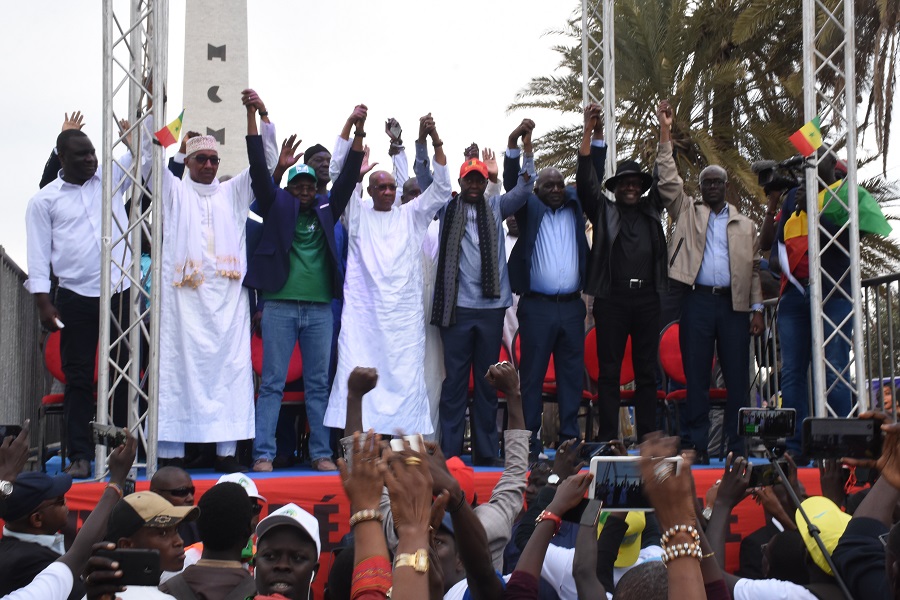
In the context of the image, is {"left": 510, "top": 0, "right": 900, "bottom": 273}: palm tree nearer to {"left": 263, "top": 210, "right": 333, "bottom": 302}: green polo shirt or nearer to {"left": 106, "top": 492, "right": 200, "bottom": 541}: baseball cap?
{"left": 263, "top": 210, "right": 333, "bottom": 302}: green polo shirt

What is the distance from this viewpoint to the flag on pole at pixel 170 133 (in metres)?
6.65

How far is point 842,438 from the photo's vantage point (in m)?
3.36

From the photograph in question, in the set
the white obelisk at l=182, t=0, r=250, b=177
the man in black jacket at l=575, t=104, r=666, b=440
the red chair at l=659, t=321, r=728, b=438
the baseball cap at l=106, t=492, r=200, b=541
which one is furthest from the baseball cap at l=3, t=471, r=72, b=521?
the white obelisk at l=182, t=0, r=250, b=177

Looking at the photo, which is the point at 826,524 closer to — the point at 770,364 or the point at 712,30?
the point at 770,364

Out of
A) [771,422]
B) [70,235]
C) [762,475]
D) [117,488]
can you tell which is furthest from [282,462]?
[762,475]

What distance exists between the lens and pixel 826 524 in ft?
12.1

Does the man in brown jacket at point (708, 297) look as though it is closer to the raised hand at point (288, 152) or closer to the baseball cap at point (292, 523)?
the raised hand at point (288, 152)

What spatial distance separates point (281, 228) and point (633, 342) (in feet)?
8.48

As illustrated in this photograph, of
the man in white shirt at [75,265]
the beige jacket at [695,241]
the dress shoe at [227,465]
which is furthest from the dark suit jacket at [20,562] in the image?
the beige jacket at [695,241]

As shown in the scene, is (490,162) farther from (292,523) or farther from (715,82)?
(715,82)

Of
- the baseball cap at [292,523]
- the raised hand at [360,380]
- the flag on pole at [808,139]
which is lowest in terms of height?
the baseball cap at [292,523]

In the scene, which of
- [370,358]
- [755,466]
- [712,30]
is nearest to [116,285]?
[370,358]

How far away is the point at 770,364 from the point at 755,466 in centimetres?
554

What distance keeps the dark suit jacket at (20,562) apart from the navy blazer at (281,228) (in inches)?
146
